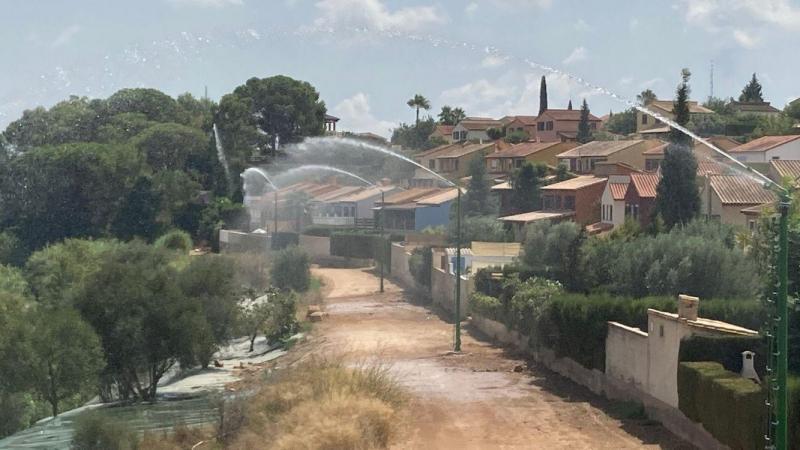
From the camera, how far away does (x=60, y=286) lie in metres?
56.3

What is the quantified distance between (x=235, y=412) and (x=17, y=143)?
80775mm

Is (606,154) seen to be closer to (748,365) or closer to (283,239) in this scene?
(283,239)

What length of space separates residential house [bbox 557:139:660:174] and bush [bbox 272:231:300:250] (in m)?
20.4

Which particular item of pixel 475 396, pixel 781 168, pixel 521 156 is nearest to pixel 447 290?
pixel 781 168

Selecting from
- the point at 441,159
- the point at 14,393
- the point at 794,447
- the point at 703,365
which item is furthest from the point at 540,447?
the point at 441,159

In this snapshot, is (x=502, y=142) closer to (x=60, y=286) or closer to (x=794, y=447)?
(x=60, y=286)

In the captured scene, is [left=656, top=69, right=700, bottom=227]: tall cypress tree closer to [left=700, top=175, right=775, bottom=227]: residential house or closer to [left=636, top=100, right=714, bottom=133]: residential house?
[left=700, top=175, right=775, bottom=227]: residential house

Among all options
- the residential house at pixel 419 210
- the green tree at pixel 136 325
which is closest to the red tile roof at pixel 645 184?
the residential house at pixel 419 210

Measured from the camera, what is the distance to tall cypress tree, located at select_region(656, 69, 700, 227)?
54.7m

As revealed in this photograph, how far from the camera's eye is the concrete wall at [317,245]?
90125 mm

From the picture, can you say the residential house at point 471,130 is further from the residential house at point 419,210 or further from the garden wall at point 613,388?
the garden wall at point 613,388

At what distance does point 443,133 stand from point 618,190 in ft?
259

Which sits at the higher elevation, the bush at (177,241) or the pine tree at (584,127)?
the pine tree at (584,127)

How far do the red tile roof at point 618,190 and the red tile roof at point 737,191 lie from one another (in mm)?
7150
